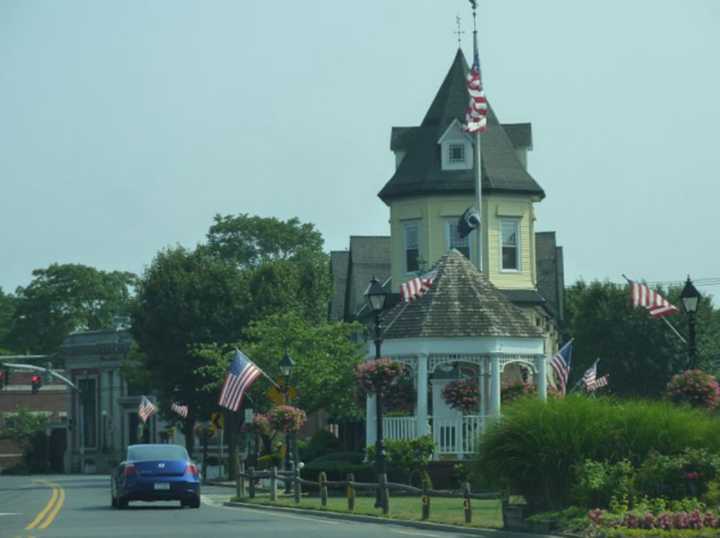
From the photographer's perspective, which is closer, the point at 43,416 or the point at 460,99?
the point at 460,99

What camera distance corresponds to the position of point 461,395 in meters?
44.9

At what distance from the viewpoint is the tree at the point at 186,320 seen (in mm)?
75812

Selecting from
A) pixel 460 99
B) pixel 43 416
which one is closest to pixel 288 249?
pixel 43 416

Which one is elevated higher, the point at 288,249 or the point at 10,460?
the point at 288,249

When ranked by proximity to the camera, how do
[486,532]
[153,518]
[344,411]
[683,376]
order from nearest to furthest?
[486,532], [153,518], [683,376], [344,411]

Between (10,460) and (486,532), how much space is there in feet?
313

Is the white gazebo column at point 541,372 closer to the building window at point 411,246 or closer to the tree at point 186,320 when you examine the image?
the building window at point 411,246

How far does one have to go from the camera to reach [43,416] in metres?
118

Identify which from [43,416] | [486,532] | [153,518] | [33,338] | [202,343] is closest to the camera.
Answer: [486,532]

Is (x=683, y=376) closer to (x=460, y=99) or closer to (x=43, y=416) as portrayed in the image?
(x=460, y=99)

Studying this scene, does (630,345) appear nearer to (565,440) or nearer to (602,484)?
(565,440)

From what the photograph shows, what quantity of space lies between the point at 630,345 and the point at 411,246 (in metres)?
18.1

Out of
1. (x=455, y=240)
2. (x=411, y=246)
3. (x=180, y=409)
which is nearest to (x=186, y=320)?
(x=180, y=409)

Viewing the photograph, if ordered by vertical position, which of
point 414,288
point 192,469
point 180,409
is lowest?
point 192,469
